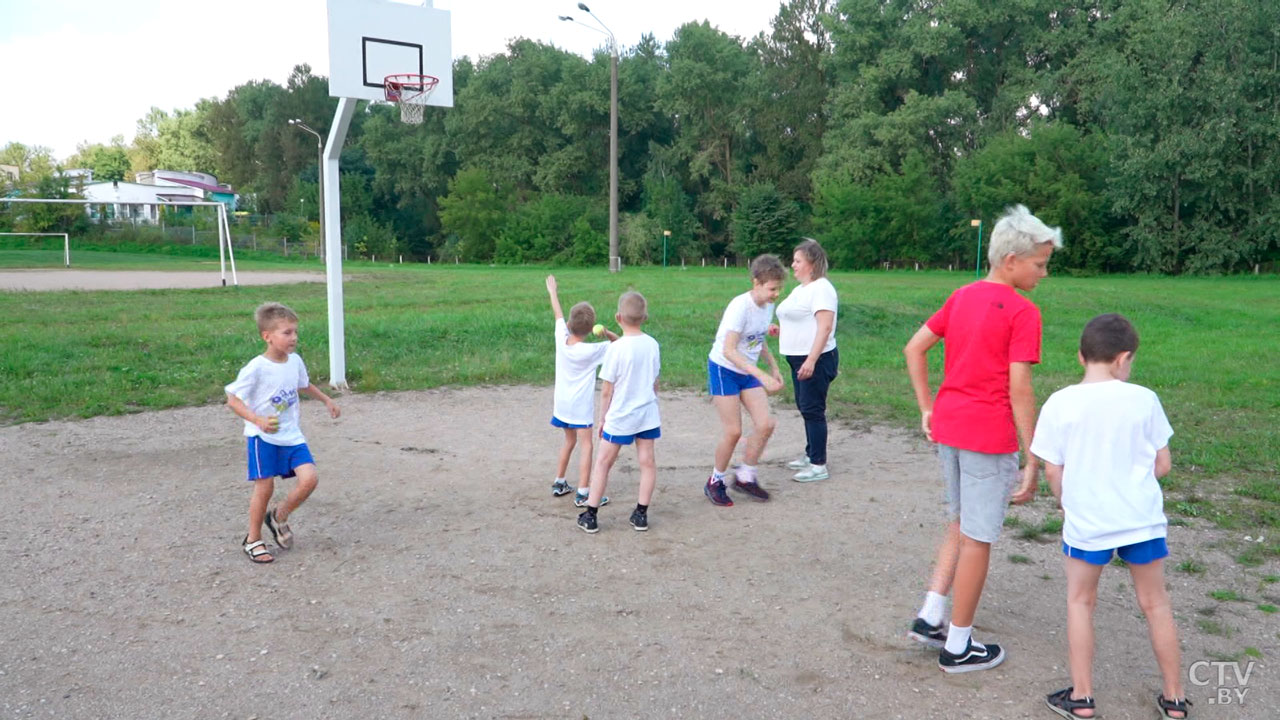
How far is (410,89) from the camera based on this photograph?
10.8m

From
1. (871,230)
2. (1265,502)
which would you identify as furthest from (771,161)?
(1265,502)

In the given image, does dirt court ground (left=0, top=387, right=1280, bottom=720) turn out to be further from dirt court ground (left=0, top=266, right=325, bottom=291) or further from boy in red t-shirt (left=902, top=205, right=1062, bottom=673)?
dirt court ground (left=0, top=266, right=325, bottom=291)

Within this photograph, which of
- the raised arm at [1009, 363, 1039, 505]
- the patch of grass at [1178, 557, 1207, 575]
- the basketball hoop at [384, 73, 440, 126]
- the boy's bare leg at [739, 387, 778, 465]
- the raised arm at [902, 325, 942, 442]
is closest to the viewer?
the raised arm at [1009, 363, 1039, 505]

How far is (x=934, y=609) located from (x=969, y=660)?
0.29 meters

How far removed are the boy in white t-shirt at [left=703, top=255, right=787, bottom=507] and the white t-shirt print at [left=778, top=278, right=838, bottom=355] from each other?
338 millimetres

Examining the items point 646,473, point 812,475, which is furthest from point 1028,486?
point 812,475

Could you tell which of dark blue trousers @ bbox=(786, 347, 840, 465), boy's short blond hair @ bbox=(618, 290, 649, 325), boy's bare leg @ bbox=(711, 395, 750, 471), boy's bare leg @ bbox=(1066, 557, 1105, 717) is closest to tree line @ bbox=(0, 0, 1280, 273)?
dark blue trousers @ bbox=(786, 347, 840, 465)

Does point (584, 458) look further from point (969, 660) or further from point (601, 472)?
point (969, 660)

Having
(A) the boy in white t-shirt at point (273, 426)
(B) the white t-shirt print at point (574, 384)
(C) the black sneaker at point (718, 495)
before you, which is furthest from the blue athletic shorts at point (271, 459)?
(C) the black sneaker at point (718, 495)

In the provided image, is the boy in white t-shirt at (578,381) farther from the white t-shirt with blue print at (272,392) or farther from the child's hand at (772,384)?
the white t-shirt with blue print at (272,392)

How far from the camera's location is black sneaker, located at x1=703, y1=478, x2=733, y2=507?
6.47 m

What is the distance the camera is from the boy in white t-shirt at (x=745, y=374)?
6.34 metres

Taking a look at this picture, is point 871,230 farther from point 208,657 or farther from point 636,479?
point 208,657

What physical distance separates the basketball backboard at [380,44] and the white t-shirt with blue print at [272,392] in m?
5.50
